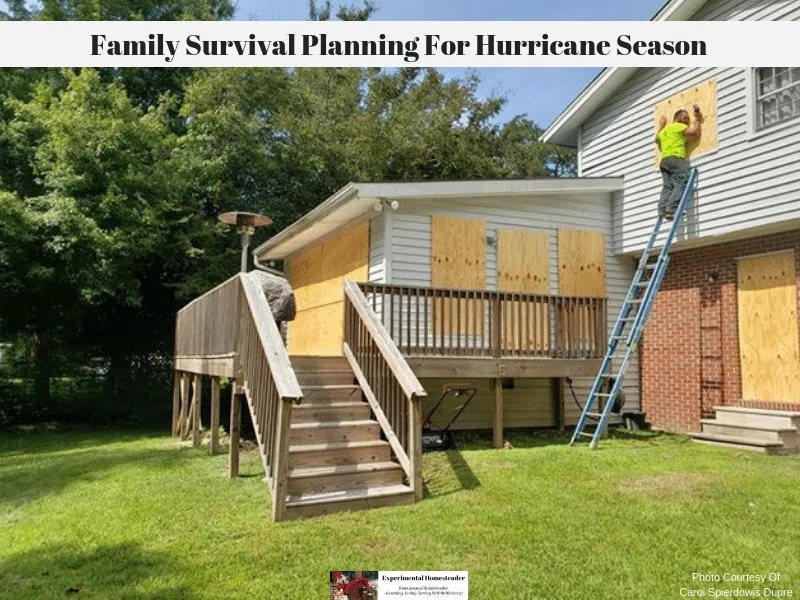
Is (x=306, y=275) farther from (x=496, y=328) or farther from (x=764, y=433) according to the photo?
(x=764, y=433)

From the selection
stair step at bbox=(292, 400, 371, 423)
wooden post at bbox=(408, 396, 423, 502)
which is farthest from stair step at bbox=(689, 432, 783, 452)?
stair step at bbox=(292, 400, 371, 423)

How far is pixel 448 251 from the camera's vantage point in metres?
8.57

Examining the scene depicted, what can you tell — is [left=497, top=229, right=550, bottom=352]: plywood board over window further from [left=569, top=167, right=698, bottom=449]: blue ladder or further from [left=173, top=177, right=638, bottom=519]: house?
[left=569, top=167, right=698, bottom=449]: blue ladder

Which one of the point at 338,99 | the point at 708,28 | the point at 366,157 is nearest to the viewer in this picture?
the point at 708,28

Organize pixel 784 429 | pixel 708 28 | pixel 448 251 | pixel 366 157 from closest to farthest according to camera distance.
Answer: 1. pixel 784 429
2. pixel 708 28
3. pixel 448 251
4. pixel 366 157

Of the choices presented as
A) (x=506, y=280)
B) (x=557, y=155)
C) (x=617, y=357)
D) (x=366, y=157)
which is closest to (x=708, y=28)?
(x=506, y=280)

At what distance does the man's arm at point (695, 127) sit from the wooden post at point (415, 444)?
20.5 feet

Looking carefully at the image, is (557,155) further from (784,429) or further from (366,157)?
(784,429)

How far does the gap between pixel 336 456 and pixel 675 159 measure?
654cm

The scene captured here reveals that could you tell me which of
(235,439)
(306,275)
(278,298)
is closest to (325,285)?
(306,275)

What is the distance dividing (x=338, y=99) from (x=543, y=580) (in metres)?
19.5

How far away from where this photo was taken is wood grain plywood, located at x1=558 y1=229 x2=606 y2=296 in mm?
9352

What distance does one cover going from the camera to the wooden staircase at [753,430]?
23.0 feet

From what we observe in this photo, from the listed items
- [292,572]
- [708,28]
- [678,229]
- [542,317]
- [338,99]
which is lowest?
[292,572]
